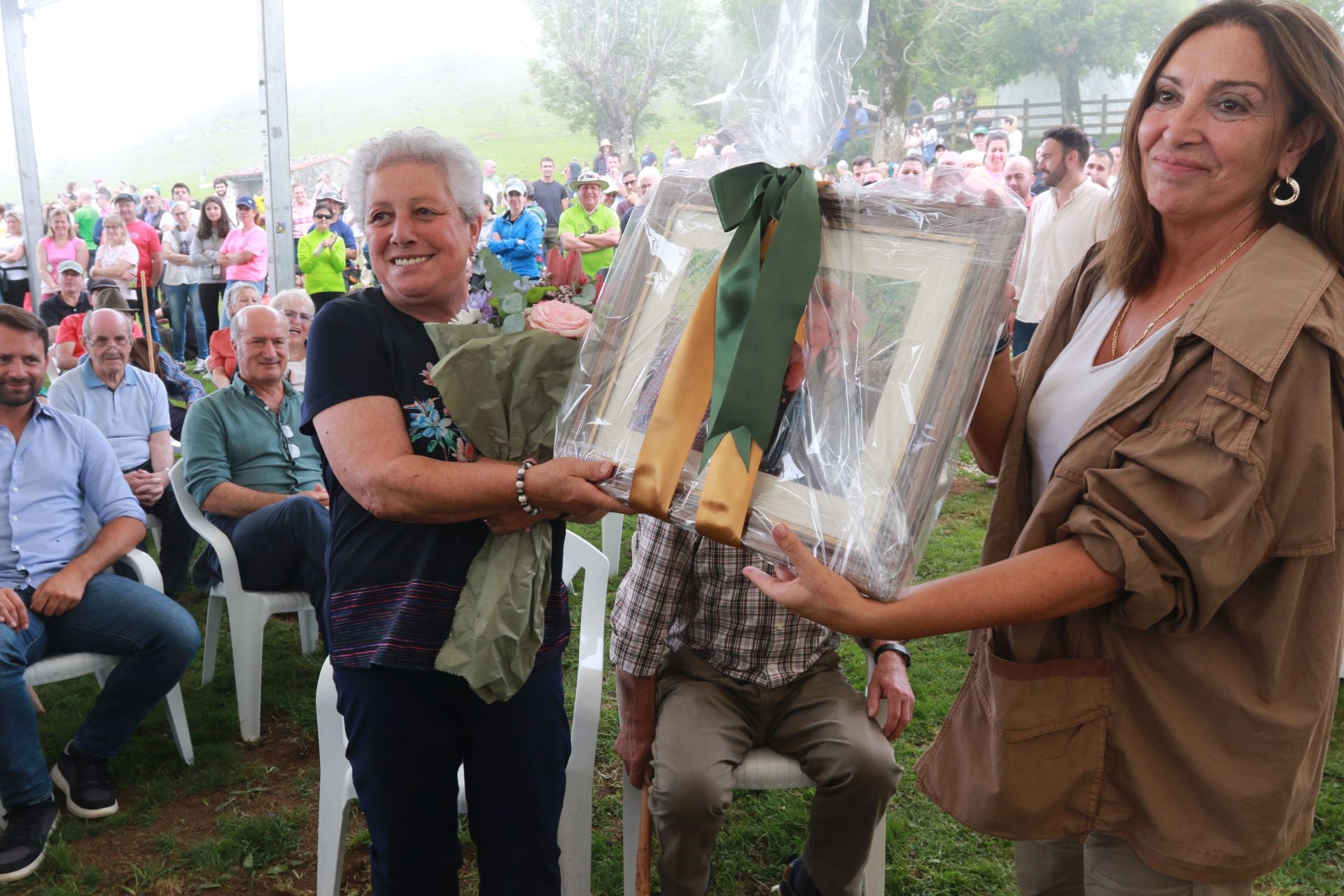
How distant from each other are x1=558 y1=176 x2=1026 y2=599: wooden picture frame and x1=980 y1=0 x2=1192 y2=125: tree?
28133 millimetres

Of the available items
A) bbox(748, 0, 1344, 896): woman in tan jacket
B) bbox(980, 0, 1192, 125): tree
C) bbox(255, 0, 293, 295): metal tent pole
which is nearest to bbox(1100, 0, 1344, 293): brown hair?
bbox(748, 0, 1344, 896): woman in tan jacket

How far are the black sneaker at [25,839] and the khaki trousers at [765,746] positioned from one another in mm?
2112

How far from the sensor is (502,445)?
177 cm

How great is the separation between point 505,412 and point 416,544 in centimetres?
33

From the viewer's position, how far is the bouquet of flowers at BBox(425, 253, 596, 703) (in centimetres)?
170

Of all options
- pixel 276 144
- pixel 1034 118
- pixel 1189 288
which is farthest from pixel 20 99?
pixel 1034 118

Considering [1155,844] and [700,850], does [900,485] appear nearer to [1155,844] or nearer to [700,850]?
[1155,844]

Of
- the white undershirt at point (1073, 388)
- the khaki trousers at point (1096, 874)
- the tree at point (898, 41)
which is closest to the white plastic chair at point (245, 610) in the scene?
the tree at point (898, 41)

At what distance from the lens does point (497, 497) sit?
169cm

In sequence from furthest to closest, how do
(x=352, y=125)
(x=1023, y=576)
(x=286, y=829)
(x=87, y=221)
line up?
(x=352, y=125)
(x=87, y=221)
(x=286, y=829)
(x=1023, y=576)

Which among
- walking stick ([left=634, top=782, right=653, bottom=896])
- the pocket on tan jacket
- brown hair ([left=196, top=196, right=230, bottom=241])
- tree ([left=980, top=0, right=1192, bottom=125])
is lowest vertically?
walking stick ([left=634, top=782, right=653, bottom=896])

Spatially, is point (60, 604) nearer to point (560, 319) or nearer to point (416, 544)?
point (416, 544)

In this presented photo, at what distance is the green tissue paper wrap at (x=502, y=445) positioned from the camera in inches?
66.9

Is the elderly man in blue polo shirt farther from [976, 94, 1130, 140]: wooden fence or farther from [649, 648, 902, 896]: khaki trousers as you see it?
[976, 94, 1130, 140]: wooden fence
